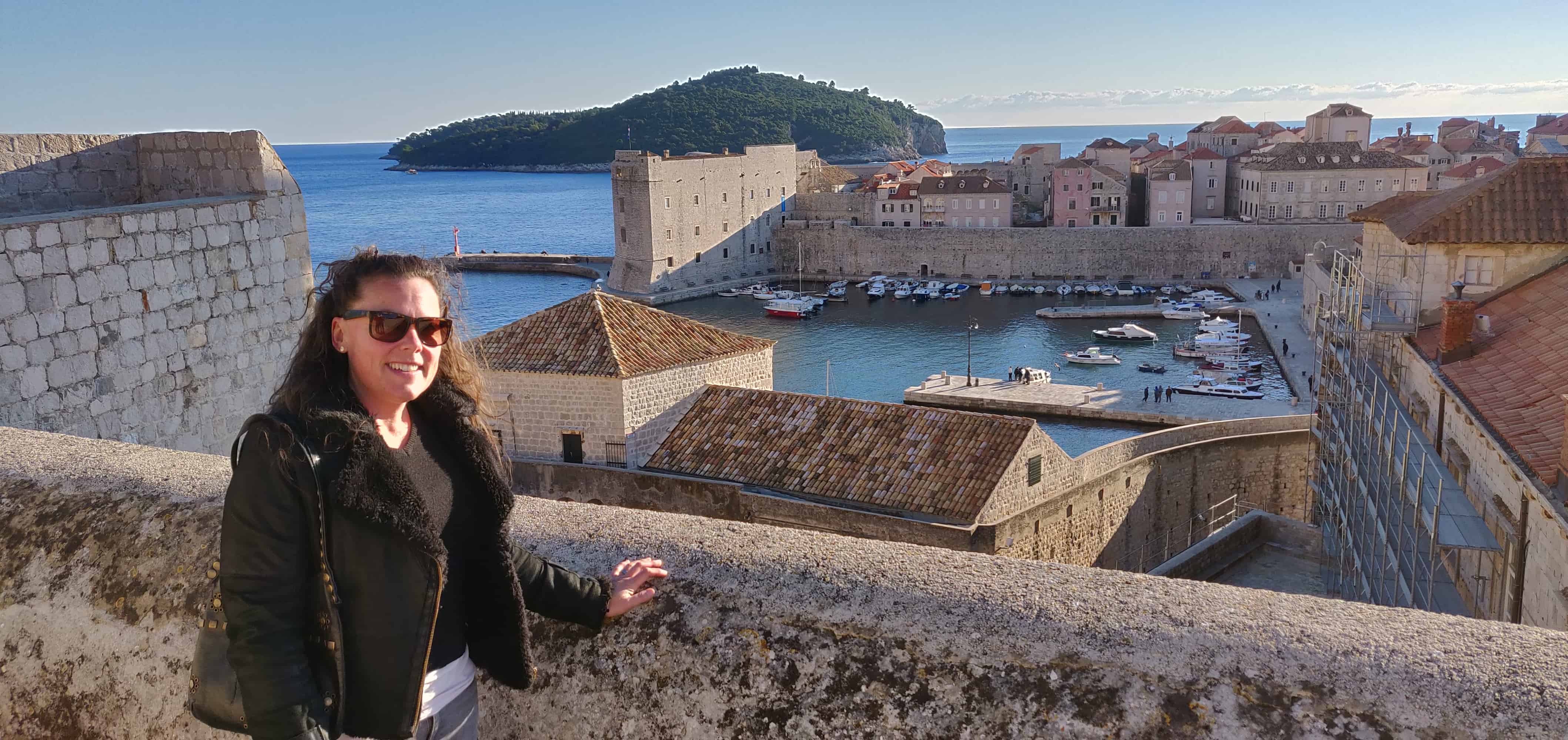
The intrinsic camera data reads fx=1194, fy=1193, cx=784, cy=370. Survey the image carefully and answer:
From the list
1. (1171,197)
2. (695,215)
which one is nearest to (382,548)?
(695,215)

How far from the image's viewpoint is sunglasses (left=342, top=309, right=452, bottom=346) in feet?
7.01

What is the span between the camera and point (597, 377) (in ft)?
51.0

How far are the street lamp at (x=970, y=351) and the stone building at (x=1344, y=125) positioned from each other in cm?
3437

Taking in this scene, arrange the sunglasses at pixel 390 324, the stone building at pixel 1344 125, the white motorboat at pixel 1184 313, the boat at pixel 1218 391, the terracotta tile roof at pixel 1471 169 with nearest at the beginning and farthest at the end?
the sunglasses at pixel 390 324, the boat at pixel 1218 391, the white motorboat at pixel 1184 313, the terracotta tile roof at pixel 1471 169, the stone building at pixel 1344 125

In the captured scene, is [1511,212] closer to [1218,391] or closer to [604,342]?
[604,342]

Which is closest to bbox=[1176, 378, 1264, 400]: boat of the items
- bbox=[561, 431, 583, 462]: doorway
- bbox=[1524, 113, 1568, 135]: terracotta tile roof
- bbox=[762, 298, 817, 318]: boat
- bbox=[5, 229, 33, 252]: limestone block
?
bbox=[762, 298, 817, 318]: boat

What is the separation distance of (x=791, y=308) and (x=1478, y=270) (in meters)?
38.5

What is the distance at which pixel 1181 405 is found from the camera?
31625 millimetres

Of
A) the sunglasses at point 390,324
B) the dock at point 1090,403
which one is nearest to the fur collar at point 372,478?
the sunglasses at point 390,324

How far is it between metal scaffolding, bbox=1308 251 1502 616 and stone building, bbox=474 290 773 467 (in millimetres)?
7861

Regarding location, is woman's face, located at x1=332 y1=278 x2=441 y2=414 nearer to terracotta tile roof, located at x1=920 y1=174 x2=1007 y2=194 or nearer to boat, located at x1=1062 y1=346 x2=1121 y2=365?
boat, located at x1=1062 y1=346 x2=1121 y2=365

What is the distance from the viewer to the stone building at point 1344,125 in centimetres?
7138

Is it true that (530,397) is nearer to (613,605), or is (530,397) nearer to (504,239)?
(613,605)

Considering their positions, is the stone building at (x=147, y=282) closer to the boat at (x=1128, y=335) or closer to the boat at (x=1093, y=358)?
the boat at (x=1093, y=358)
